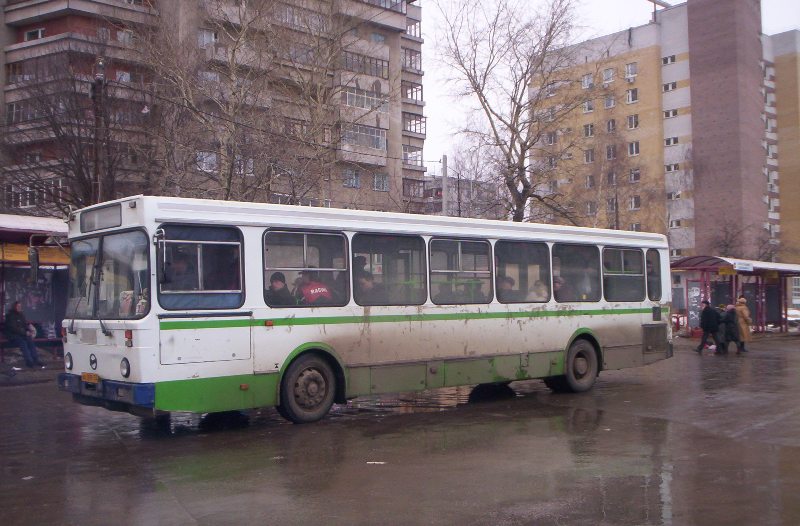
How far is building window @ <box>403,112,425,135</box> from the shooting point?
74625 mm

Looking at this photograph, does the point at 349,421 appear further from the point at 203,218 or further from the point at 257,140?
the point at 257,140

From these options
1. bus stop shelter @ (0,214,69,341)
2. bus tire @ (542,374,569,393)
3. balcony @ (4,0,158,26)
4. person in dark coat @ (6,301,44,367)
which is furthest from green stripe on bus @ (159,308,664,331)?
balcony @ (4,0,158,26)

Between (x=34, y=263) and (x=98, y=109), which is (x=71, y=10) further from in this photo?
(x=34, y=263)

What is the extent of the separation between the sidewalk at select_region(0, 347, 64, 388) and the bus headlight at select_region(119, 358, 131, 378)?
9.70 m

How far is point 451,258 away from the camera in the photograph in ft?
43.2

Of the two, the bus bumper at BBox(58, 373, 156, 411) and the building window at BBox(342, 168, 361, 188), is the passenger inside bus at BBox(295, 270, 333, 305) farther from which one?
the building window at BBox(342, 168, 361, 188)

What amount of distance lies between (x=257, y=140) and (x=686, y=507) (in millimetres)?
22560

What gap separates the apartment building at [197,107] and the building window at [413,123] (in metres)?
40.6

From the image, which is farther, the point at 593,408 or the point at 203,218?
the point at 593,408

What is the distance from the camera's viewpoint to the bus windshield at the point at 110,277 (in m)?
10.1

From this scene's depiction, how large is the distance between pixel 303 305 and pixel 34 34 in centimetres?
4734

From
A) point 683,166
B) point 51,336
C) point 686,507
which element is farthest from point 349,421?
point 683,166

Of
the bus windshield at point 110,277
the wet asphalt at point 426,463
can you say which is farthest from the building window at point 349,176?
the bus windshield at point 110,277

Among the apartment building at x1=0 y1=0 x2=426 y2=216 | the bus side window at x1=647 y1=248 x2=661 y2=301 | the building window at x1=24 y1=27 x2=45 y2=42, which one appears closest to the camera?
the bus side window at x1=647 y1=248 x2=661 y2=301
